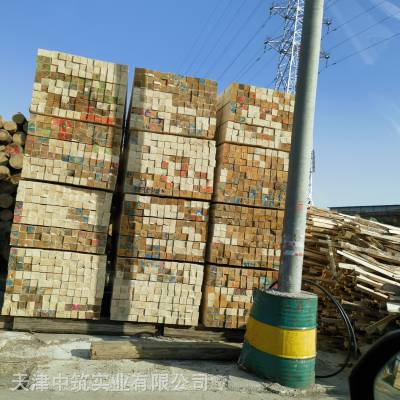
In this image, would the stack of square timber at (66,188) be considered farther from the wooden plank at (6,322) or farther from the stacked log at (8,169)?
the stacked log at (8,169)

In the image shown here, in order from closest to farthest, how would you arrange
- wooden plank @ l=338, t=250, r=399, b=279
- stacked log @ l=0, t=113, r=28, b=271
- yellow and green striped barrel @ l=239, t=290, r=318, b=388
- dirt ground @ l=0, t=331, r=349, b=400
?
dirt ground @ l=0, t=331, r=349, b=400 → yellow and green striped barrel @ l=239, t=290, r=318, b=388 → wooden plank @ l=338, t=250, r=399, b=279 → stacked log @ l=0, t=113, r=28, b=271

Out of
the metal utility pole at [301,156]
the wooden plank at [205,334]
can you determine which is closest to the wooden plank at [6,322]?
the wooden plank at [205,334]

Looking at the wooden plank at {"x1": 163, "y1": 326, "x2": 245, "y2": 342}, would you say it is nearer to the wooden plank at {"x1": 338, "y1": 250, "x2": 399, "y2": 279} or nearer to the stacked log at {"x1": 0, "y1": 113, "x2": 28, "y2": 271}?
the wooden plank at {"x1": 338, "y1": 250, "x2": 399, "y2": 279}

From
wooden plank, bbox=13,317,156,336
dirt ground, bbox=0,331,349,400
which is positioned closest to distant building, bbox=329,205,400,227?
wooden plank, bbox=13,317,156,336

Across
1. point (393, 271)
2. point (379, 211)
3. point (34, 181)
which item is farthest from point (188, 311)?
point (379, 211)

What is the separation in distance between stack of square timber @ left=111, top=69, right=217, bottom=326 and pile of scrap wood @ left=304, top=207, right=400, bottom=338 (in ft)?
8.21

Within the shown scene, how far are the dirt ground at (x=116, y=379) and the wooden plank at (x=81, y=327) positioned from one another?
0.34 meters

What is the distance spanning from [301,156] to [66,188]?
3191mm

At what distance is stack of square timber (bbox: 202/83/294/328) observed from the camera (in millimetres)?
6410

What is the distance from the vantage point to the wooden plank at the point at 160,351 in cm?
512

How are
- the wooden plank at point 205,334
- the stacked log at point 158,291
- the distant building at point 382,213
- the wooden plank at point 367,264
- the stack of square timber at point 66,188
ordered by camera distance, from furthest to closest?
A: the distant building at point 382,213 < the wooden plank at point 367,264 < the wooden plank at point 205,334 < the stacked log at point 158,291 < the stack of square timber at point 66,188

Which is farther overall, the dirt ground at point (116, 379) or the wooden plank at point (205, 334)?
the wooden plank at point (205, 334)

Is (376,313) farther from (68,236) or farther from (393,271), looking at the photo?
(68,236)

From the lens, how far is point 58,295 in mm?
5977
